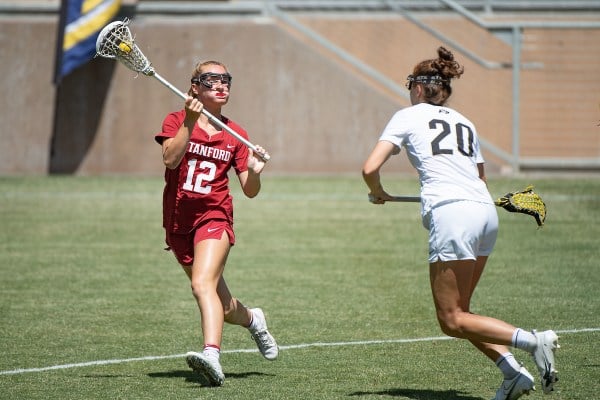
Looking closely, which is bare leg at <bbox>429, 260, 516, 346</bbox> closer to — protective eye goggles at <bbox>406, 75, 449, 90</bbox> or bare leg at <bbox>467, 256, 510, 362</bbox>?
bare leg at <bbox>467, 256, 510, 362</bbox>

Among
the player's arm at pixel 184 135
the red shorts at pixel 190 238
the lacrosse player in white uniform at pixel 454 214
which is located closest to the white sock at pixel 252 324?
the red shorts at pixel 190 238

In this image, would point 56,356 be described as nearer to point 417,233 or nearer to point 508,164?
point 417,233

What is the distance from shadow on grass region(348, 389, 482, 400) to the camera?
663 cm

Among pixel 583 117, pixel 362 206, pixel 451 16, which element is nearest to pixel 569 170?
pixel 583 117

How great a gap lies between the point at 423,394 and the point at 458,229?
3.71ft

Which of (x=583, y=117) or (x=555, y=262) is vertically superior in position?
(x=583, y=117)

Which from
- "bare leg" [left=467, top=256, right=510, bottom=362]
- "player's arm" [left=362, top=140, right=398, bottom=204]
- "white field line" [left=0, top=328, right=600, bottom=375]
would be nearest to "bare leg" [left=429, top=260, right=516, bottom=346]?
"bare leg" [left=467, top=256, right=510, bottom=362]

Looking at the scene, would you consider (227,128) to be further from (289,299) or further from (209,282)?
(289,299)

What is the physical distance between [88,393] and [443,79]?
2842mm

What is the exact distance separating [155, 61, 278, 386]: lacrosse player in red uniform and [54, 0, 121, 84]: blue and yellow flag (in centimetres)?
1363

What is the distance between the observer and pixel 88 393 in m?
6.77

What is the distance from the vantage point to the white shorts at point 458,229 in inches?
246

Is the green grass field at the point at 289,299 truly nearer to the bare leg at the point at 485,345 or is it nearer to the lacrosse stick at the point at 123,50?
the bare leg at the point at 485,345

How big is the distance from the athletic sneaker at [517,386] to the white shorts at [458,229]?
2.34 ft
